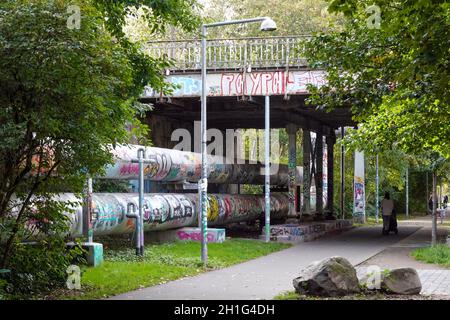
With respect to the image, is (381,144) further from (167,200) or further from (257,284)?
(167,200)

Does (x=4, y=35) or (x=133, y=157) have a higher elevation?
(x=4, y=35)

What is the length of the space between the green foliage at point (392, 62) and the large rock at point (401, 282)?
2.38 meters

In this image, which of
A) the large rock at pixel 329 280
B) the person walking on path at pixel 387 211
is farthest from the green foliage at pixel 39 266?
the person walking on path at pixel 387 211

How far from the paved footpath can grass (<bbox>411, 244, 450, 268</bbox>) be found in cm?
147

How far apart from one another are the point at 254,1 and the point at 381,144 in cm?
3177

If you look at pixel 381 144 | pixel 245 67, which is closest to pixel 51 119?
pixel 381 144

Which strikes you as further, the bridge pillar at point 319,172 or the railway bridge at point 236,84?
the bridge pillar at point 319,172

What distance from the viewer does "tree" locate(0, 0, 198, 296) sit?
9.85m

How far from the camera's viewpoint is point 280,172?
3628 cm

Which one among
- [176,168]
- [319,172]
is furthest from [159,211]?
[319,172]

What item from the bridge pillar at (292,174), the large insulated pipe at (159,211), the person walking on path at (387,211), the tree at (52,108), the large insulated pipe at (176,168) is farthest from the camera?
the bridge pillar at (292,174)

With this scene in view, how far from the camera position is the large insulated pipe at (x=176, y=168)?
749 inches

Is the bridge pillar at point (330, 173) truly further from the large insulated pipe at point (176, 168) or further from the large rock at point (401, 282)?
the large rock at point (401, 282)

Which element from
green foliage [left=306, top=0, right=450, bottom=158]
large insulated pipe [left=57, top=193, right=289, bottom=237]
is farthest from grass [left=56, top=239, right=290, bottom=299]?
green foliage [left=306, top=0, right=450, bottom=158]
